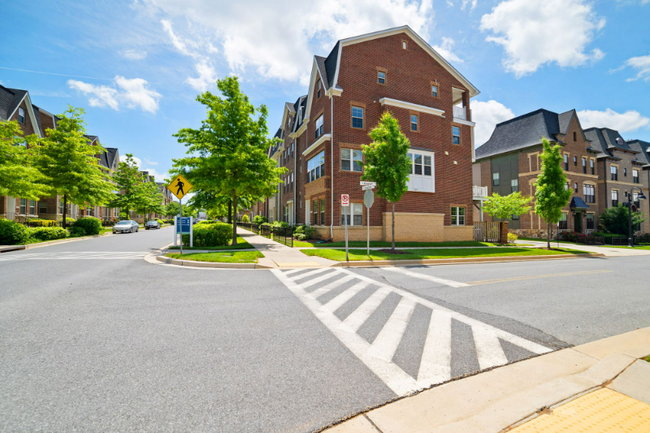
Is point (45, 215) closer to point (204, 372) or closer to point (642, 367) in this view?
point (204, 372)

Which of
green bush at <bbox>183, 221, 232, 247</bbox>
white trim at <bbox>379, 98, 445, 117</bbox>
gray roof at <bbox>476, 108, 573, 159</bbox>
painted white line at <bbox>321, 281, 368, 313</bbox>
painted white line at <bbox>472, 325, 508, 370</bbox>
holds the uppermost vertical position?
gray roof at <bbox>476, 108, 573, 159</bbox>

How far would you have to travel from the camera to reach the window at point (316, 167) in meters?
21.1

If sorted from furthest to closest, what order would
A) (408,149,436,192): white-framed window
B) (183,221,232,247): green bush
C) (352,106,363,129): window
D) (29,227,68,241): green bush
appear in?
(408,149,436,192): white-framed window < (352,106,363,129): window < (29,227,68,241): green bush < (183,221,232,247): green bush

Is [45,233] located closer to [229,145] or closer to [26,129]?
[229,145]

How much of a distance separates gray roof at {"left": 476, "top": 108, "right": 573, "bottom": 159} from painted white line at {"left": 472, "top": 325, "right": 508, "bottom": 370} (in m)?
37.0

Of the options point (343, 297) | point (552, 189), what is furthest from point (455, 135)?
point (343, 297)

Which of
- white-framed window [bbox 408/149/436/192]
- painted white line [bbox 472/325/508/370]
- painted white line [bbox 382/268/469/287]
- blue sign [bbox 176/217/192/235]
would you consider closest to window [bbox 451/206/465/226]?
white-framed window [bbox 408/149/436/192]

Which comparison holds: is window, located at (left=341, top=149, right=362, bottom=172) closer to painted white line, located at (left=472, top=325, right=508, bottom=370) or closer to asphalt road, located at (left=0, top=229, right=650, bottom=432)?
asphalt road, located at (left=0, top=229, right=650, bottom=432)

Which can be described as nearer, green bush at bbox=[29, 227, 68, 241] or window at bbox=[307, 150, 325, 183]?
green bush at bbox=[29, 227, 68, 241]

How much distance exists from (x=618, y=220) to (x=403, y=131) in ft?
107

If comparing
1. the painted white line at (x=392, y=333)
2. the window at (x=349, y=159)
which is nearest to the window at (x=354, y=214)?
the window at (x=349, y=159)

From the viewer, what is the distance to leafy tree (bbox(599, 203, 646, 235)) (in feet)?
113

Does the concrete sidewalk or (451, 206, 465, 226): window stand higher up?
(451, 206, 465, 226): window

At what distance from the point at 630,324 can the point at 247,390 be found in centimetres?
674
